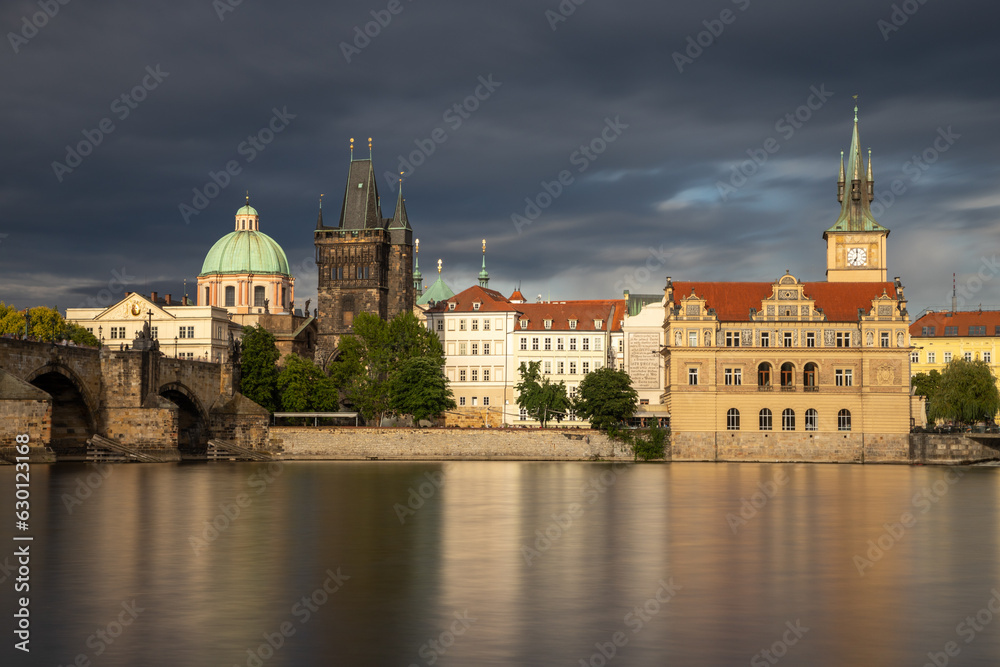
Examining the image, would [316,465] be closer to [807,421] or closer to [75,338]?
[807,421]

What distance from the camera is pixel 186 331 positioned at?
11594 centimetres

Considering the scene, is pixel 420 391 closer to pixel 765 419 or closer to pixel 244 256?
pixel 765 419

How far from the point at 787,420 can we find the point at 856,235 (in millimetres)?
26636

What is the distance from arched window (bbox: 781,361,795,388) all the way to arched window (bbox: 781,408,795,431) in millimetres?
1966

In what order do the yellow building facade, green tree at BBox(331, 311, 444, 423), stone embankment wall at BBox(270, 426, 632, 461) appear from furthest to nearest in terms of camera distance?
green tree at BBox(331, 311, 444, 423) → stone embankment wall at BBox(270, 426, 632, 461) → the yellow building facade

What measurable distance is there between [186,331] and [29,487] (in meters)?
70.5

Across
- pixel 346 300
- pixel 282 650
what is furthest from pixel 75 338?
pixel 282 650

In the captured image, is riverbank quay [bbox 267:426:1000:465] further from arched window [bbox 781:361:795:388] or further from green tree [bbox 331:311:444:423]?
green tree [bbox 331:311:444:423]

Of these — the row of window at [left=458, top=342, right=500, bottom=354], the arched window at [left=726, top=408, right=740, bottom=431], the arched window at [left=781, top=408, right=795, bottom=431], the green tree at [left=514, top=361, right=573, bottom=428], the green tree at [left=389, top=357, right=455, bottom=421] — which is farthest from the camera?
the row of window at [left=458, top=342, right=500, bottom=354]

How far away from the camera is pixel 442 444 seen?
83500 mm

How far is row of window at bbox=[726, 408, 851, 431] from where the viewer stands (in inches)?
3233

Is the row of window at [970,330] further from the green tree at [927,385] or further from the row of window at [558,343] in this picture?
the row of window at [558,343]

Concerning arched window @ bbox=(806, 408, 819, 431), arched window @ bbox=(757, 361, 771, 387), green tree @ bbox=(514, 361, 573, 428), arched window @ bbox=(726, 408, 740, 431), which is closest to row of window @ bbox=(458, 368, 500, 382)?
green tree @ bbox=(514, 361, 573, 428)

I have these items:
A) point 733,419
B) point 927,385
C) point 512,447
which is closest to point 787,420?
point 733,419
